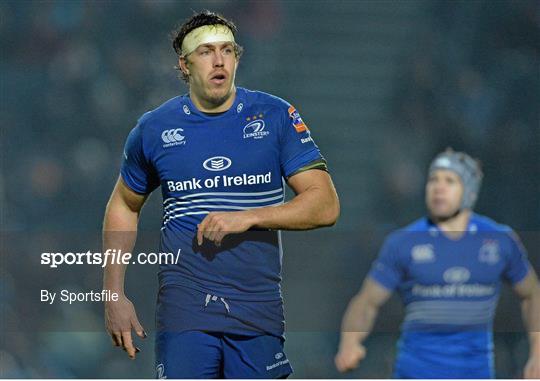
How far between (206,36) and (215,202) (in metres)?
0.80

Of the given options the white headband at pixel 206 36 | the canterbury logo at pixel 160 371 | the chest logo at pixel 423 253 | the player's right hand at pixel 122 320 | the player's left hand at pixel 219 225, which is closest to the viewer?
the player's left hand at pixel 219 225

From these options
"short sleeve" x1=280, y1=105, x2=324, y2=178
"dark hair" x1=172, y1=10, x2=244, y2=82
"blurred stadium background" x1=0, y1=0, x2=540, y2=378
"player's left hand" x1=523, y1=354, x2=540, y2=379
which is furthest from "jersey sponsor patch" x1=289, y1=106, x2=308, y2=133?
"blurred stadium background" x1=0, y1=0, x2=540, y2=378

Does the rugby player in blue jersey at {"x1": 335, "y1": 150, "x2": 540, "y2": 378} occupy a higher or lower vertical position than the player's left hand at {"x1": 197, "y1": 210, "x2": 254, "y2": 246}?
lower

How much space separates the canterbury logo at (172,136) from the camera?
17.5 ft

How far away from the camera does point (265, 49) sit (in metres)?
8.59

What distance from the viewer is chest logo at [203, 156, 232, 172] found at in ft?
17.3

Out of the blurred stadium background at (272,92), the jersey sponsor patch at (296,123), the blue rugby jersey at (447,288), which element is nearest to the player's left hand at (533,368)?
the blue rugby jersey at (447,288)

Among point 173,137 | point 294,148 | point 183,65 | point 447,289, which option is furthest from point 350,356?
point 183,65

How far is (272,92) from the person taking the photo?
27.7 ft

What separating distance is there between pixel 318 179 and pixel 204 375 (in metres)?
1.00

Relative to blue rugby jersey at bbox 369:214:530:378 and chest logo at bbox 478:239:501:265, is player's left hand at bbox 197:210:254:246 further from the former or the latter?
chest logo at bbox 478:239:501:265

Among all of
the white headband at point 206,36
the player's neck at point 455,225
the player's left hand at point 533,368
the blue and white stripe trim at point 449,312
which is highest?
the white headband at point 206,36

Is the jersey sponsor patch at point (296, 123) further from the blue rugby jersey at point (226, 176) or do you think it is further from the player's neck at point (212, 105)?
the player's neck at point (212, 105)

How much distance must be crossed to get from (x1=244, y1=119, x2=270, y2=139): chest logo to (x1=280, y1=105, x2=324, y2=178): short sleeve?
0.30ft
